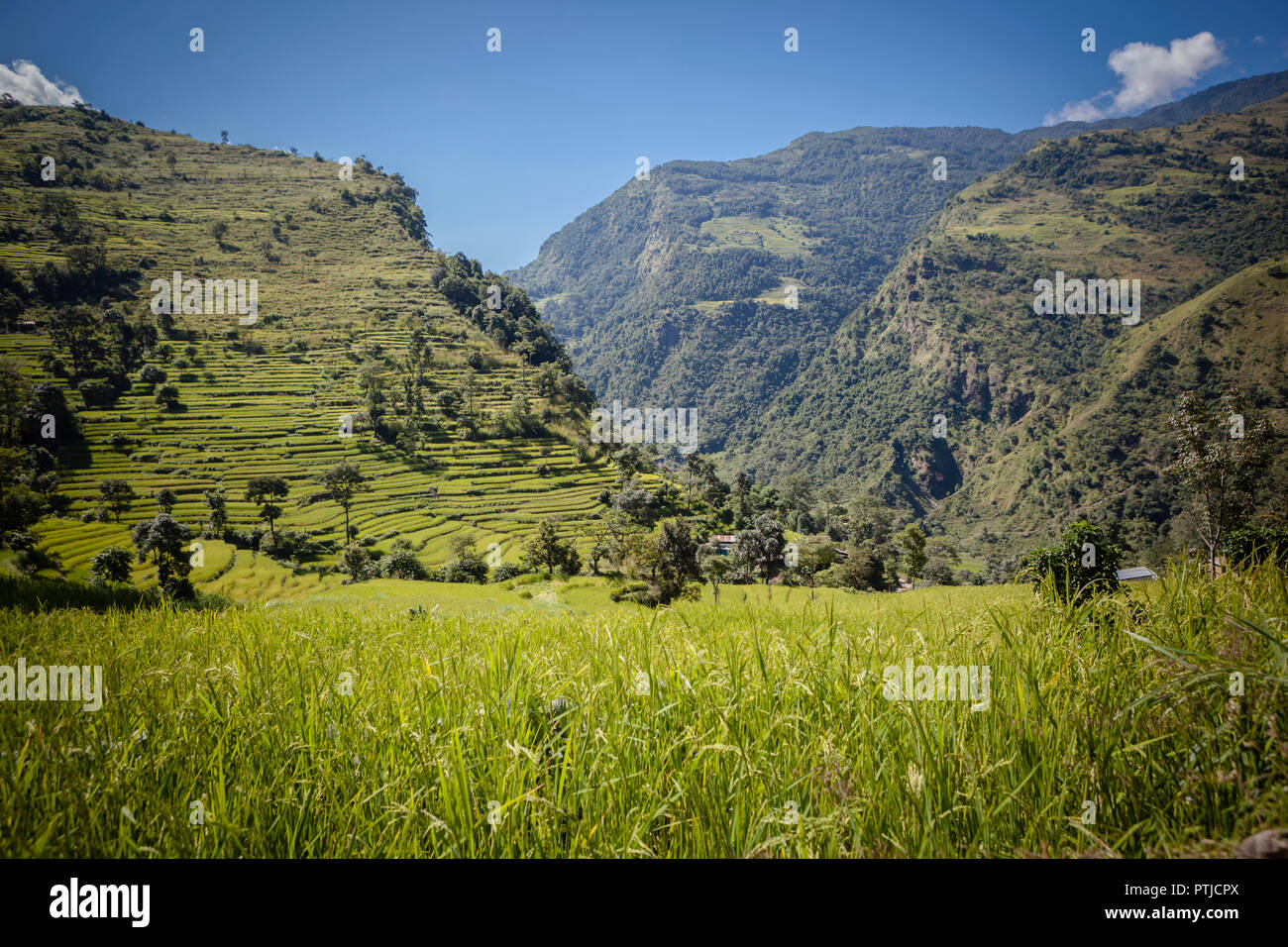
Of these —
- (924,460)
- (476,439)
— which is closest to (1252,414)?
(476,439)

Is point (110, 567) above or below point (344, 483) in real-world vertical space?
below

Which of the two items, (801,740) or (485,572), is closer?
(801,740)

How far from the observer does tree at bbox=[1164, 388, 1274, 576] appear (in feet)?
91.7

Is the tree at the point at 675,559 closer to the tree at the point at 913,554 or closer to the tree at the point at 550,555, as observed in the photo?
the tree at the point at 550,555

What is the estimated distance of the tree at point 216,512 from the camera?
70.5m

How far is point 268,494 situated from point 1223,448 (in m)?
97.2

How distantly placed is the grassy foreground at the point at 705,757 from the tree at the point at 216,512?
86.7 m

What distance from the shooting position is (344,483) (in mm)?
79500

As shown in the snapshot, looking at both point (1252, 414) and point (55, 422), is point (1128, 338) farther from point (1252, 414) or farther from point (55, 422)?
point (55, 422)

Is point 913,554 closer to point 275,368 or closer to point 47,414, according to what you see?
point 47,414

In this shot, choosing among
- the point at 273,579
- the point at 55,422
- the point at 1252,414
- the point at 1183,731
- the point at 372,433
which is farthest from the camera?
the point at 372,433

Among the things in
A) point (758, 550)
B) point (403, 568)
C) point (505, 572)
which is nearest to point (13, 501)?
point (403, 568)

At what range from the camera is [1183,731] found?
1324 mm
